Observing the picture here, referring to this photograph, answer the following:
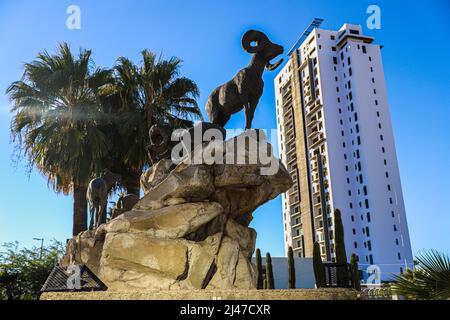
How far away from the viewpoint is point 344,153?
6228 centimetres

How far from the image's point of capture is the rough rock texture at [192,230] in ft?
22.4

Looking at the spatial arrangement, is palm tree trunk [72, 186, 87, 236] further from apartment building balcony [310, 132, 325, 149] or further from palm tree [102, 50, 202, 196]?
apartment building balcony [310, 132, 325, 149]

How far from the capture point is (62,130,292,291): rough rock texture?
6820mm

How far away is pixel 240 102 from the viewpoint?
880 centimetres

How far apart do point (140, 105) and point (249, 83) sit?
9075 mm

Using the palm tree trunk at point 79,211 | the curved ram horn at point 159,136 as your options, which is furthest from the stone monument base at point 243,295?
the palm tree trunk at point 79,211

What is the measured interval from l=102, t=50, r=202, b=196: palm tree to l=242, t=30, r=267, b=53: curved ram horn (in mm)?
7756

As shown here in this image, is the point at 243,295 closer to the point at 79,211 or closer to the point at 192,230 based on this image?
the point at 192,230

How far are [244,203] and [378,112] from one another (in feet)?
195

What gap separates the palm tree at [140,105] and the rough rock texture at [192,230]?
7.97 m

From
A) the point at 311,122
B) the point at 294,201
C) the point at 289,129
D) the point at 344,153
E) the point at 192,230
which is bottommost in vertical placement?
the point at 192,230

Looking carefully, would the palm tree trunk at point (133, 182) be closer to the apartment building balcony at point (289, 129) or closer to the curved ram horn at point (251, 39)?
the curved ram horn at point (251, 39)

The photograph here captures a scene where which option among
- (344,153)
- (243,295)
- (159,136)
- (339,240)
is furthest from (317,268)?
(344,153)
